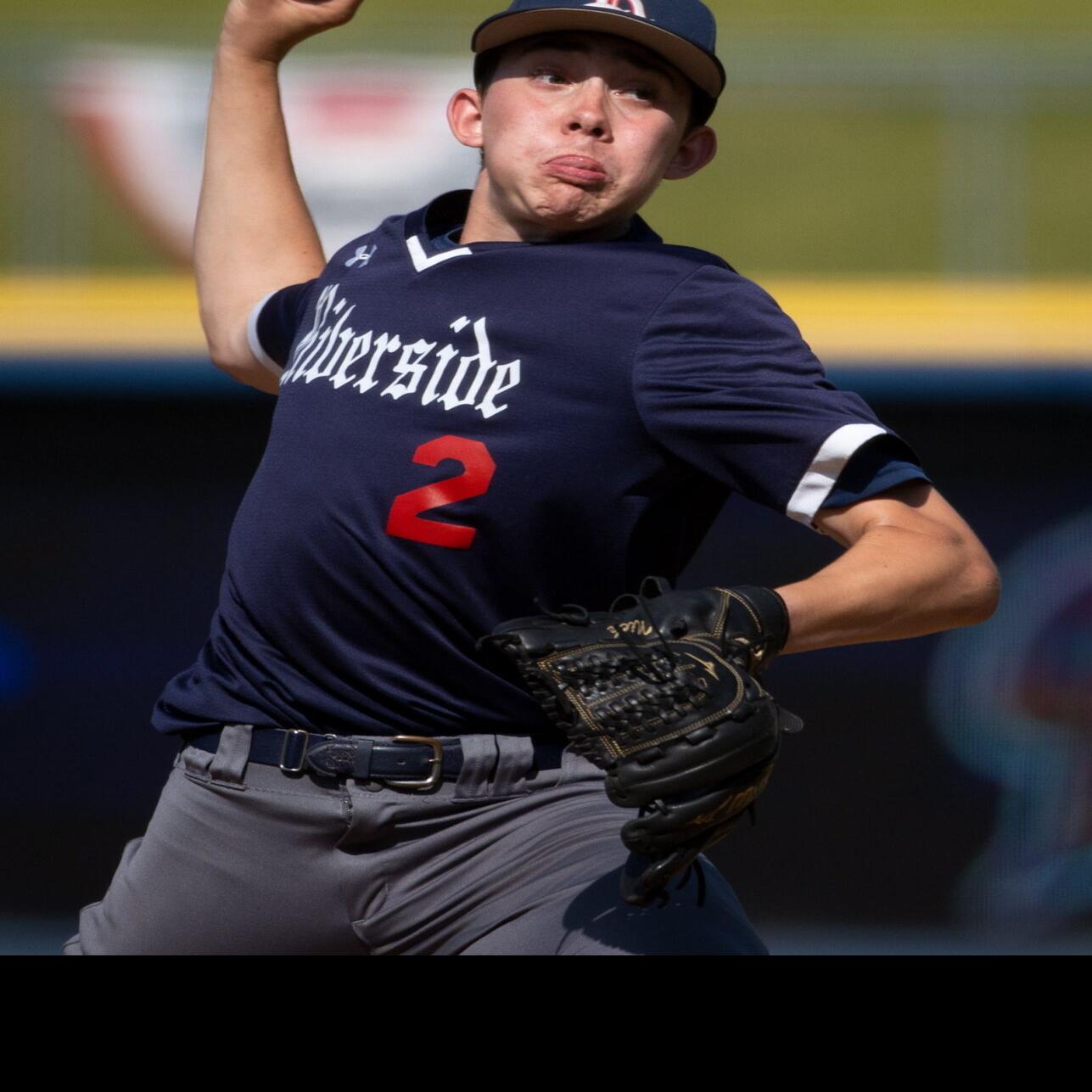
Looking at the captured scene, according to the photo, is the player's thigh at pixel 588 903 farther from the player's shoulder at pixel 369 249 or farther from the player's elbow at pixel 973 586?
the player's shoulder at pixel 369 249

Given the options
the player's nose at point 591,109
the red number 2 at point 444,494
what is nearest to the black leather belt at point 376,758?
the red number 2 at point 444,494

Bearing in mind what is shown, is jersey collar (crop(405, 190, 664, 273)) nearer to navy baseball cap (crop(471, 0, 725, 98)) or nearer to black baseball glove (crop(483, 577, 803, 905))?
navy baseball cap (crop(471, 0, 725, 98))

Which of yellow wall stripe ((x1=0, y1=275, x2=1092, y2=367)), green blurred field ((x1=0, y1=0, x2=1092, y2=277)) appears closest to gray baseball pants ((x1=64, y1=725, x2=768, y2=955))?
yellow wall stripe ((x1=0, y1=275, x2=1092, y2=367))

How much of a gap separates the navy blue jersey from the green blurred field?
2463mm

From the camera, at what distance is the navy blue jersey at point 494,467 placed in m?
1.50

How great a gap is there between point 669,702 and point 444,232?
0.67 metres

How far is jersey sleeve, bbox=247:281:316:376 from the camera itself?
1.85 meters

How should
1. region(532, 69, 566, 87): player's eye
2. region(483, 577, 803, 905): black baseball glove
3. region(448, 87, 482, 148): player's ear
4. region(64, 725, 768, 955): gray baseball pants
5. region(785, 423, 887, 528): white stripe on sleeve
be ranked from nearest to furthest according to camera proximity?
region(483, 577, 803, 905): black baseball glove, region(785, 423, 887, 528): white stripe on sleeve, region(64, 725, 768, 955): gray baseball pants, region(532, 69, 566, 87): player's eye, region(448, 87, 482, 148): player's ear

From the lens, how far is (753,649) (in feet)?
4.34

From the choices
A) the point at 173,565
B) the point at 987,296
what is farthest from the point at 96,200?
the point at 987,296

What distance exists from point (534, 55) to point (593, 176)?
0.15 metres

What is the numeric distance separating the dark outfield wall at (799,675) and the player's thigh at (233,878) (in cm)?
193

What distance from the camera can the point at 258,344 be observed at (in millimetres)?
1896
